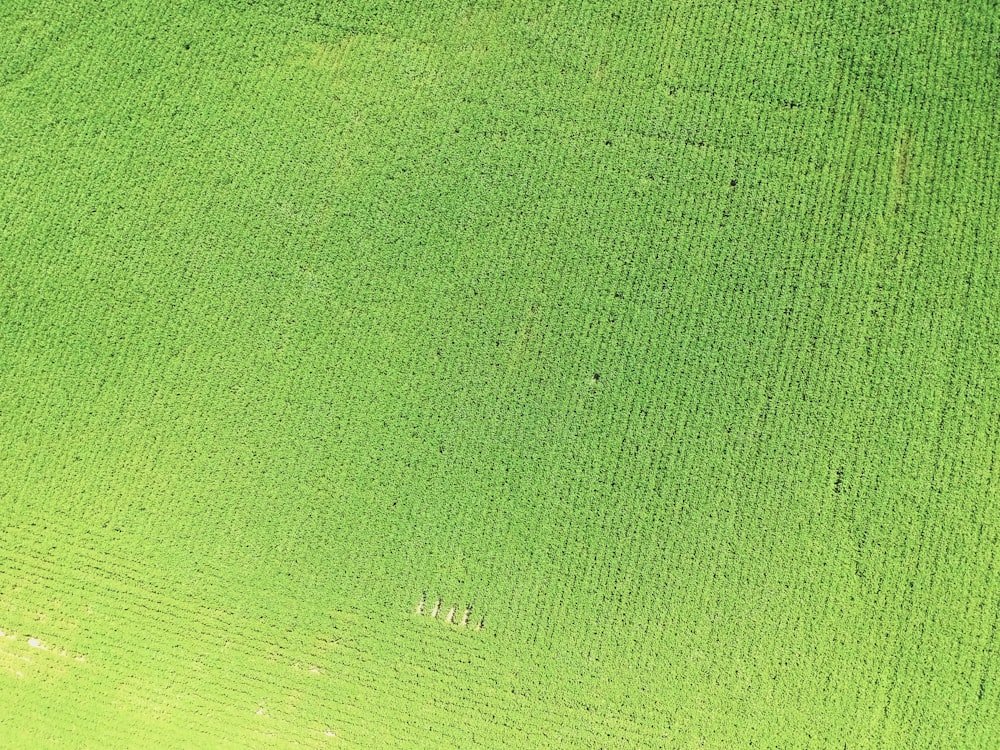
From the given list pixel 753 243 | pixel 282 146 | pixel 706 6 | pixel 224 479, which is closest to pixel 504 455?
pixel 224 479

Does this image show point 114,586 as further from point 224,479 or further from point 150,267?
point 150,267

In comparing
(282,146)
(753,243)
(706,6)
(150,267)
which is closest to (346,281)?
(282,146)

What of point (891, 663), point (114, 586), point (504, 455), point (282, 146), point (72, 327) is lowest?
point (891, 663)

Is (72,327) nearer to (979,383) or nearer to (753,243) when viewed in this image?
(753,243)

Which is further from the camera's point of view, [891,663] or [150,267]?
[150,267]

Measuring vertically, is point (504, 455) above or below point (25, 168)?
below

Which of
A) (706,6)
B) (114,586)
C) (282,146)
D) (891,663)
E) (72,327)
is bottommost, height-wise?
(891,663)
